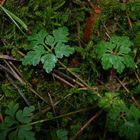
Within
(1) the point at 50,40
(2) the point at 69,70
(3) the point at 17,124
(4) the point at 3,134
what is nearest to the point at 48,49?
(1) the point at 50,40

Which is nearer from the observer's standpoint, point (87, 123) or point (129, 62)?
point (87, 123)

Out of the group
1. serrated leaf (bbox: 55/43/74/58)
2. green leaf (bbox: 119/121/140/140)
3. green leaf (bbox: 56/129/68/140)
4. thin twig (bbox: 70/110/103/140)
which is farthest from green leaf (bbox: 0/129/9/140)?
green leaf (bbox: 119/121/140/140)

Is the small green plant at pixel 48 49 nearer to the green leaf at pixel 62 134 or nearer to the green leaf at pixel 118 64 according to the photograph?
the green leaf at pixel 118 64

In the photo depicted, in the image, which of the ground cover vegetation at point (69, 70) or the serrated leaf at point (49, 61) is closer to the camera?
the ground cover vegetation at point (69, 70)

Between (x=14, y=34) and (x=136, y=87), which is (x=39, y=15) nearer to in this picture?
(x=14, y=34)

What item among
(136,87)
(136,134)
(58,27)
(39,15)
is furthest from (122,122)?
(39,15)

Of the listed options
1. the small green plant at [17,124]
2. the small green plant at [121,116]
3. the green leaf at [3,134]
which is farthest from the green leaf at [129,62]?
the green leaf at [3,134]

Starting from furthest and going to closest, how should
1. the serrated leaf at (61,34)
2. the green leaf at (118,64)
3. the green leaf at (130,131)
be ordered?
the serrated leaf at (61,34)
the green leaf at (118,64)
the green leaf at (130,131)

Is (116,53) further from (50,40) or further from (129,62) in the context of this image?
(50,40)
